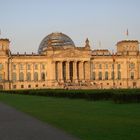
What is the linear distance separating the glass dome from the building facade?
6959 mm

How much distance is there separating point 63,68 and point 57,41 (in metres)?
15.1

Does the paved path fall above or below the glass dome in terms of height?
below

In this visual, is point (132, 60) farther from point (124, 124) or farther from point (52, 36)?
point (124, 124)

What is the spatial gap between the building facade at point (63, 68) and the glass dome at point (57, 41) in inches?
274

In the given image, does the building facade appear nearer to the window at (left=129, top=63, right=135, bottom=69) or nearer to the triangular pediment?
the triangular pediment

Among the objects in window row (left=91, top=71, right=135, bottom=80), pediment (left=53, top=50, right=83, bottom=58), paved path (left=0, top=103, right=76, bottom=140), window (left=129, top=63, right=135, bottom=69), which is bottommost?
paved path (left=0, top=103, right=76, bottom=140)

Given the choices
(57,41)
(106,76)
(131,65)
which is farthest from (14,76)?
(131,65)

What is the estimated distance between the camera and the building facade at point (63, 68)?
128375 mm

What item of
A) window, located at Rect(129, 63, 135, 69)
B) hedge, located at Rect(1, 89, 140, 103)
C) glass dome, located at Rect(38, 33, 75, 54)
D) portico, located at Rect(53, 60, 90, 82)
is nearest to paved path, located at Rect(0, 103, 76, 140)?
hedge, located at Rect(1, 89, 140, 103)

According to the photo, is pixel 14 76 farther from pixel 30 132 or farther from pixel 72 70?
pixel 30 132

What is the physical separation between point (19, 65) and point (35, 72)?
540cm

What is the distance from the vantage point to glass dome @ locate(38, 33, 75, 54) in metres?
144

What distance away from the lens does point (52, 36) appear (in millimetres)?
146250

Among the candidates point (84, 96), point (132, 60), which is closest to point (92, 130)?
point (84, 96)
